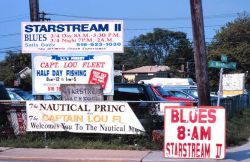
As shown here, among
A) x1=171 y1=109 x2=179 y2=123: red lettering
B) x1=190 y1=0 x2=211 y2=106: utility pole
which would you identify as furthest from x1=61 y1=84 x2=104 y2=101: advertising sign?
x1=171 y1=109 x2=179 y2=123: red lettering

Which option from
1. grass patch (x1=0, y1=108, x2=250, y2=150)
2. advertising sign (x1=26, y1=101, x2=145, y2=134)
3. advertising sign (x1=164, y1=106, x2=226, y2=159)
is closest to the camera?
advertising sign (x1=164, y1=106, x2=226, y2=159)

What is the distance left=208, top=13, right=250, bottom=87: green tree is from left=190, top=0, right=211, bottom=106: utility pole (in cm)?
5757

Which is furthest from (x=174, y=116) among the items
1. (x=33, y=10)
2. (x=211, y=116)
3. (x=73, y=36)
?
(x=33, y=10)

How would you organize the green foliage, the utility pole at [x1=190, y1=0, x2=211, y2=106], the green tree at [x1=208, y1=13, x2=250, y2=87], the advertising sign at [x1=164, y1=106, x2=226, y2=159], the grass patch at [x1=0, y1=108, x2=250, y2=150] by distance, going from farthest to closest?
the green tree at [x1=208, y1=13, x2=250, y2=87] → the green foliage → the utility pole at [x1=190, y1=0, x2=211, y2=106] → the grass patch at [x1=0, y1=108, x2=250, y2=150] → the advertising sign at [x1=164, y1=106, x2=226, y2=159]

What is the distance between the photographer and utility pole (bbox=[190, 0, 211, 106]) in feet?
47.2

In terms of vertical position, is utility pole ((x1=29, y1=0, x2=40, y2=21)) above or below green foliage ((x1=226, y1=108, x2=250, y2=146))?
above

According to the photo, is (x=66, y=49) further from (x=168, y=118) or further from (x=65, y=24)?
(x=168, y=118)

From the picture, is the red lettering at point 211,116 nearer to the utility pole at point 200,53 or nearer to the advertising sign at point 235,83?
the utility pole at point 200,53

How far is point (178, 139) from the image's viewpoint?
11844mm

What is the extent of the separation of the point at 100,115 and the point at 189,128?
312cm

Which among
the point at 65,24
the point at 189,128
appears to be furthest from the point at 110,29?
the point at 189,128

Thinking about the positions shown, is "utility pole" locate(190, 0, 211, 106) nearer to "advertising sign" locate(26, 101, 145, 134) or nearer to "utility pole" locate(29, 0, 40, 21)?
"advertising sign" locate(26, 101, 145, 134)

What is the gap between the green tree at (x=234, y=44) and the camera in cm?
7356

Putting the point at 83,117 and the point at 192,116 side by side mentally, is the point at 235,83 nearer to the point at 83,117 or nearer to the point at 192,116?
the point at 83,117
